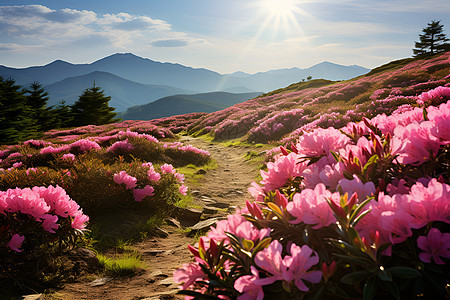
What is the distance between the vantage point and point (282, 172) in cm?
194

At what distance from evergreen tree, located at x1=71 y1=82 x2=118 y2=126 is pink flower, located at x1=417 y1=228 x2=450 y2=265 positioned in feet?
183

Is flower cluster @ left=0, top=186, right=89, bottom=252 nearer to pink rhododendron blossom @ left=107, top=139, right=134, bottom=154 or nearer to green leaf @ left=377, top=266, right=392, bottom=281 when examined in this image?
green leaf @ left=377, top=266, right=392, bottom=281

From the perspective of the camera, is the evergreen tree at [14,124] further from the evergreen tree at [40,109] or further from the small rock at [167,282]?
the small rock at [167,282]

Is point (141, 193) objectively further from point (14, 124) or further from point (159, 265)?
point (14, 124)

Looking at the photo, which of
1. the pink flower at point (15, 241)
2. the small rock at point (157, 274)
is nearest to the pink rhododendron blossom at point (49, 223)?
the pink flower at point (15, 241)

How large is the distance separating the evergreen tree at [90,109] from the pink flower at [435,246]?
5583 centimetres

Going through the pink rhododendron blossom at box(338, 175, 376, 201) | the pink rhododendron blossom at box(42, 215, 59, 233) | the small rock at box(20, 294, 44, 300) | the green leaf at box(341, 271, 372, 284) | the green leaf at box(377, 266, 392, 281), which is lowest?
the small rock at box(20, 294, 44, 300)

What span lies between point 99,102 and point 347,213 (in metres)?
57.9

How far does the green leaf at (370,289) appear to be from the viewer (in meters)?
0.99

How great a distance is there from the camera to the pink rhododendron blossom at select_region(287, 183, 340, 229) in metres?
1.25

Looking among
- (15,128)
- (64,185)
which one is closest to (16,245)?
(64,185)

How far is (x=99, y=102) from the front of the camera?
51.4 m

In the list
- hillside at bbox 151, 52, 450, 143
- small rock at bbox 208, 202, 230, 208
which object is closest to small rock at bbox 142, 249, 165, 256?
small rock at bbox 208, 202, 230, 208

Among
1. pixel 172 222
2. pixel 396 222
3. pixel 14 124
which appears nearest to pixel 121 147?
pixel 172 222
